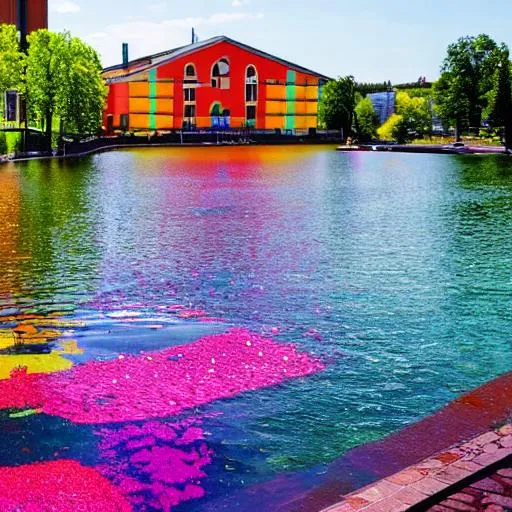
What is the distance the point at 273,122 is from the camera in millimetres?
99625

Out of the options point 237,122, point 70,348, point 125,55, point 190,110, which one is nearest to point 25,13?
point 190,110

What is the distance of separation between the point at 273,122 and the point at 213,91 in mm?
8581

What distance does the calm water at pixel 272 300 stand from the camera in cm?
862

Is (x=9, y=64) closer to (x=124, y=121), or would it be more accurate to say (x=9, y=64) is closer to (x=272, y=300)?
(x=124, y=121)

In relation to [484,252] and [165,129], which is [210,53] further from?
[484,252]

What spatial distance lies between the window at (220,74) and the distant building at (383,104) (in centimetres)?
2021

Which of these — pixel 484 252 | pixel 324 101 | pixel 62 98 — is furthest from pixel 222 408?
pixel 324 101

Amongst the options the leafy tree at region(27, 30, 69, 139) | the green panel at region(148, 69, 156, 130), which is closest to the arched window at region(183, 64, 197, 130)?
the green panel at region(148, 69, 156, 130)

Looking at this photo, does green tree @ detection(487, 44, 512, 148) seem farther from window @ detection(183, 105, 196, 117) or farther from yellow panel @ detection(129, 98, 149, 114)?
yellow panel @ detection(129, 98, 149, 114)

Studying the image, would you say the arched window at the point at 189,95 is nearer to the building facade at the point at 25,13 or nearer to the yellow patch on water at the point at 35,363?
the building facade at the point at 25,13

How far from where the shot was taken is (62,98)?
59906mm

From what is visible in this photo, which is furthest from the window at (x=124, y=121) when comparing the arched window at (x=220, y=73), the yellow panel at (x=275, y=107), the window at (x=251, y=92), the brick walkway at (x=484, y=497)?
the brick walkway at (x=484, y=497)

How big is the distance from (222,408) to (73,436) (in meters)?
1.68

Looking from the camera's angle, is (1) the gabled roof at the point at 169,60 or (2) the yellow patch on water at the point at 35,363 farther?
(1) the gabled roof at the point at 169,60
